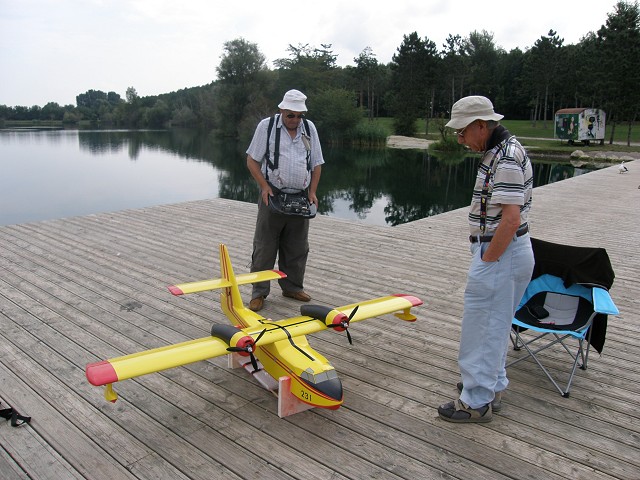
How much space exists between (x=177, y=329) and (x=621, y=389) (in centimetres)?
363

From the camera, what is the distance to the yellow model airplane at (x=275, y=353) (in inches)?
108

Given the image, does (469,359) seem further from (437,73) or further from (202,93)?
(202,93)

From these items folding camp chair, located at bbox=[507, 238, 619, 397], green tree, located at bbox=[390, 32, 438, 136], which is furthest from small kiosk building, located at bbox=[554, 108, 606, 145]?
folding camp chair, located at bbox=[507, 238, 619, 397]

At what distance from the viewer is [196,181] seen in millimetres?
25141

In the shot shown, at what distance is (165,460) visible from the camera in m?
2.74

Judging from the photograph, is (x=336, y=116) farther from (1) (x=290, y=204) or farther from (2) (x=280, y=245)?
(1) (x=290, y=204)

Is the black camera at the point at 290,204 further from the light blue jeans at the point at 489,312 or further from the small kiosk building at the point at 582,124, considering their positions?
the small kiosk building at the point at 582,124

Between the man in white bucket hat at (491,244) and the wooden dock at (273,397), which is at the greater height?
the man in white bucket hat at (491,244)

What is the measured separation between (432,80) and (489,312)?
177ft

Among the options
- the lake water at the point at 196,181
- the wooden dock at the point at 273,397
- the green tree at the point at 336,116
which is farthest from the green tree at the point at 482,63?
the wooden dock at the point at 273,397

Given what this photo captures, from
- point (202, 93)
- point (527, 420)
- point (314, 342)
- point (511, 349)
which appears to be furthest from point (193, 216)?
point (202, 93)

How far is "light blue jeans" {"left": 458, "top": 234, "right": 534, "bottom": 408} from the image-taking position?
112 inches

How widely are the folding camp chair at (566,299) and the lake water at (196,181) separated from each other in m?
11.6

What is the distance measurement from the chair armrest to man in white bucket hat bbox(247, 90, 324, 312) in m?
2.60
